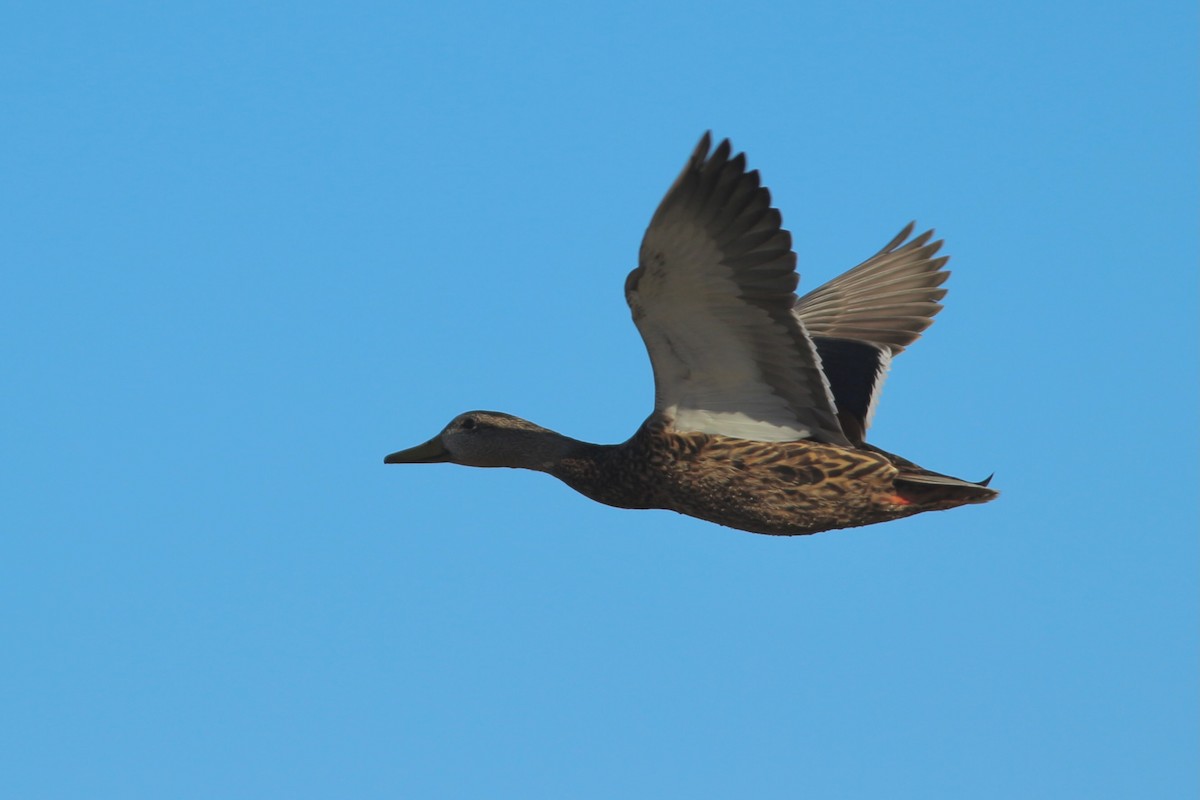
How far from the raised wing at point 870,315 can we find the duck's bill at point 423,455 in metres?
2.60

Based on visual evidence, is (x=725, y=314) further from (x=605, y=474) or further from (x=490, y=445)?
(x=490, y=445)

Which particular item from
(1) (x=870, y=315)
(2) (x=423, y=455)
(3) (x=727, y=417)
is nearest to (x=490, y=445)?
(2) (x=423, y=455)

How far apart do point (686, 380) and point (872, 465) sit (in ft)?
3.95

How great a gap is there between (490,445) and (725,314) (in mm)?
2251

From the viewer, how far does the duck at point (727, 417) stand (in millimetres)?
8430

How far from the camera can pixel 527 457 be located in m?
10.3

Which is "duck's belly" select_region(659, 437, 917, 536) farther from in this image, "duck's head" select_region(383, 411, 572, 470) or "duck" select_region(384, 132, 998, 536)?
"duck's head" select_region(383, 411, 572, 470)

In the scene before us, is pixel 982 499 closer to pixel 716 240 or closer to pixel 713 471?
pixel 713 471

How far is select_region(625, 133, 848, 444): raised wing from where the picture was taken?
837 centimetres

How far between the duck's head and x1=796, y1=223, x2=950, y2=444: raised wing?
6.62 feet

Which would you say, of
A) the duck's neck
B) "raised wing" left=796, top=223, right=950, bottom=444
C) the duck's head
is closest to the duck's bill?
the duck's head

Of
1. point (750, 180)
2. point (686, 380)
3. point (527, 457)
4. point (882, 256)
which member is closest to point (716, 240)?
point (750, 180)

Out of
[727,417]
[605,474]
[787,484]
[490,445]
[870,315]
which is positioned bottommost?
[787,484]

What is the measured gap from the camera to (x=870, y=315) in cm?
1223
